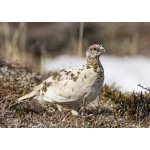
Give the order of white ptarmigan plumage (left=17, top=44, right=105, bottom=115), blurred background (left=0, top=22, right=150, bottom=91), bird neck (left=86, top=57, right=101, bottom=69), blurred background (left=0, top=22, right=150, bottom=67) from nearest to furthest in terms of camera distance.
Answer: white ptarmigan plumage (left=17, top=44, right=105, bottom=115) < bird neck (left=86, top=57, right=101, bottom=69) < blurred background (left=0, top=22, right=150, bottom=91) < blurred background (left=0, top=22, right=150, bottom=67)

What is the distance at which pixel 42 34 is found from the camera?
1883 cm

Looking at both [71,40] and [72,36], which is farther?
[72,36]

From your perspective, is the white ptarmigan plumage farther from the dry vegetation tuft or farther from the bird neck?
the dry vegetation tuft

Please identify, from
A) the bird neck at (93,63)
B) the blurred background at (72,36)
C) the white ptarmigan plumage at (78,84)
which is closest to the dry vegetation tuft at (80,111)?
the white ptarmigan plumage at (78,84)

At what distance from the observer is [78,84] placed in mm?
5801

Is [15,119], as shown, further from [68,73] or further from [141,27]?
[141,27]

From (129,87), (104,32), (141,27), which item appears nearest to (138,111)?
(129,87)

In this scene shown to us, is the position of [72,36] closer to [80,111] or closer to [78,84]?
[80,111]

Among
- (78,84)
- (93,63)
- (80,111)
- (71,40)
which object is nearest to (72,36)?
(71,40)

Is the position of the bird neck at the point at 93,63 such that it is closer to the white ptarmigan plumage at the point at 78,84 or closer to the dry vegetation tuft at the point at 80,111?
the white ptarmigan plumage at the point at 78,84

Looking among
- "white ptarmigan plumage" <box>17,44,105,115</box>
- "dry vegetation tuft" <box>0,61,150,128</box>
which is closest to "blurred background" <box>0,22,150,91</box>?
"dry vegetation tuft" <box>0,61,150,128</box>

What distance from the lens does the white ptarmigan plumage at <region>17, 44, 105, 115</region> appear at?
5.80 m

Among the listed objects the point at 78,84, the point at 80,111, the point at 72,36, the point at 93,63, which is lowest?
the point at 80,111

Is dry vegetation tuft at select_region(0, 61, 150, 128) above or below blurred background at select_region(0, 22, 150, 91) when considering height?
below
